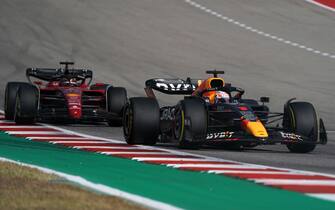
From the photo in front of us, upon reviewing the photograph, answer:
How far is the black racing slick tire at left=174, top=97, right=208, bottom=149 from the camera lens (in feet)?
47.8

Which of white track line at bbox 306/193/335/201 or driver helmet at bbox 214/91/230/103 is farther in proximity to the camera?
driver helmet at bbox 214/91/230/103

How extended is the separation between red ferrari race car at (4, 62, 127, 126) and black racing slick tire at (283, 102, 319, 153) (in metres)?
5.28

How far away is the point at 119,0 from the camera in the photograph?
44.1 meters

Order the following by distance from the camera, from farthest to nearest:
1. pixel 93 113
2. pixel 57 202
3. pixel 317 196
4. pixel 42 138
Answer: pixel 93 113, pixel 42 138, pixel 317 196, pixel 57 202

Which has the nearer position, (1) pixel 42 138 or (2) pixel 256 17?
(1) pixel 42 138

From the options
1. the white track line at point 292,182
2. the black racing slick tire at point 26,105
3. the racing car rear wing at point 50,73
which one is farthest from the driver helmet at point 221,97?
the racing car rear wing at point 50,73

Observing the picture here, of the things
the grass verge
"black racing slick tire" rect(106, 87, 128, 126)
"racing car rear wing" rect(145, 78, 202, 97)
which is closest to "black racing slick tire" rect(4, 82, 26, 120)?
"black racing slick tire" rect(106, 87, 128, 126)

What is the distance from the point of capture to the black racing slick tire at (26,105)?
1889 cm

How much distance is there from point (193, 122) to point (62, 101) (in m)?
5.93

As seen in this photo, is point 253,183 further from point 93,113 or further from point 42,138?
point 93,113

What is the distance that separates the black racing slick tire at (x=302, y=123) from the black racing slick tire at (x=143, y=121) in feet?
6.61

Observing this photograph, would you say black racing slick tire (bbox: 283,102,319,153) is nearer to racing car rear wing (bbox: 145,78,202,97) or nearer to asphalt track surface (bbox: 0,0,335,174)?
A: racing car rear wing (bbox: 145,78,202,97)

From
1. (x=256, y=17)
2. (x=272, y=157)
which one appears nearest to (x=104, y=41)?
(x=256, y=17)

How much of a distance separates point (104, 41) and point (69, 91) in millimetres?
16455
